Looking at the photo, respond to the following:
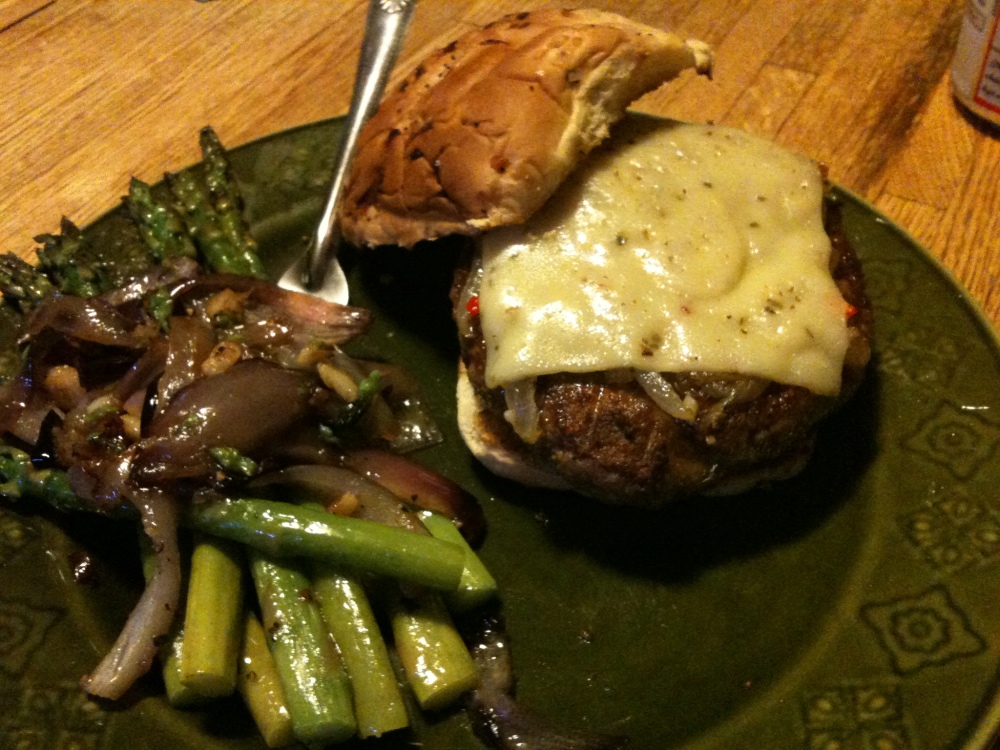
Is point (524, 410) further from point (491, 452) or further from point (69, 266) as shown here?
point (69, 266)

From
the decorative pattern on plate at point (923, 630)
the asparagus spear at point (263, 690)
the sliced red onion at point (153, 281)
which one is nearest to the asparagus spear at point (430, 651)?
the asparagus spear at point (263, 690)

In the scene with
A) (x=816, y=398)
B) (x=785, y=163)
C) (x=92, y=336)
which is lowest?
(x=816, y=398)

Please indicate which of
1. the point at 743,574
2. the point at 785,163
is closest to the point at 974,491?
the point at 743,574

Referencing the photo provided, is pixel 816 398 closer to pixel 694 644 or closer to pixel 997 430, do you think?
pixel 997 430

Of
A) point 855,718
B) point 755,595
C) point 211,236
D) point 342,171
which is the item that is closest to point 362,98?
point 342,171

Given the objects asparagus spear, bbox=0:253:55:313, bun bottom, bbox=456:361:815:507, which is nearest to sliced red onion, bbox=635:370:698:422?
bun bottom, bbox=456:361:815:507

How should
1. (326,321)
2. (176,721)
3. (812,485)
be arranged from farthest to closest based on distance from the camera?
(326,321), (812,485), (176,721)
